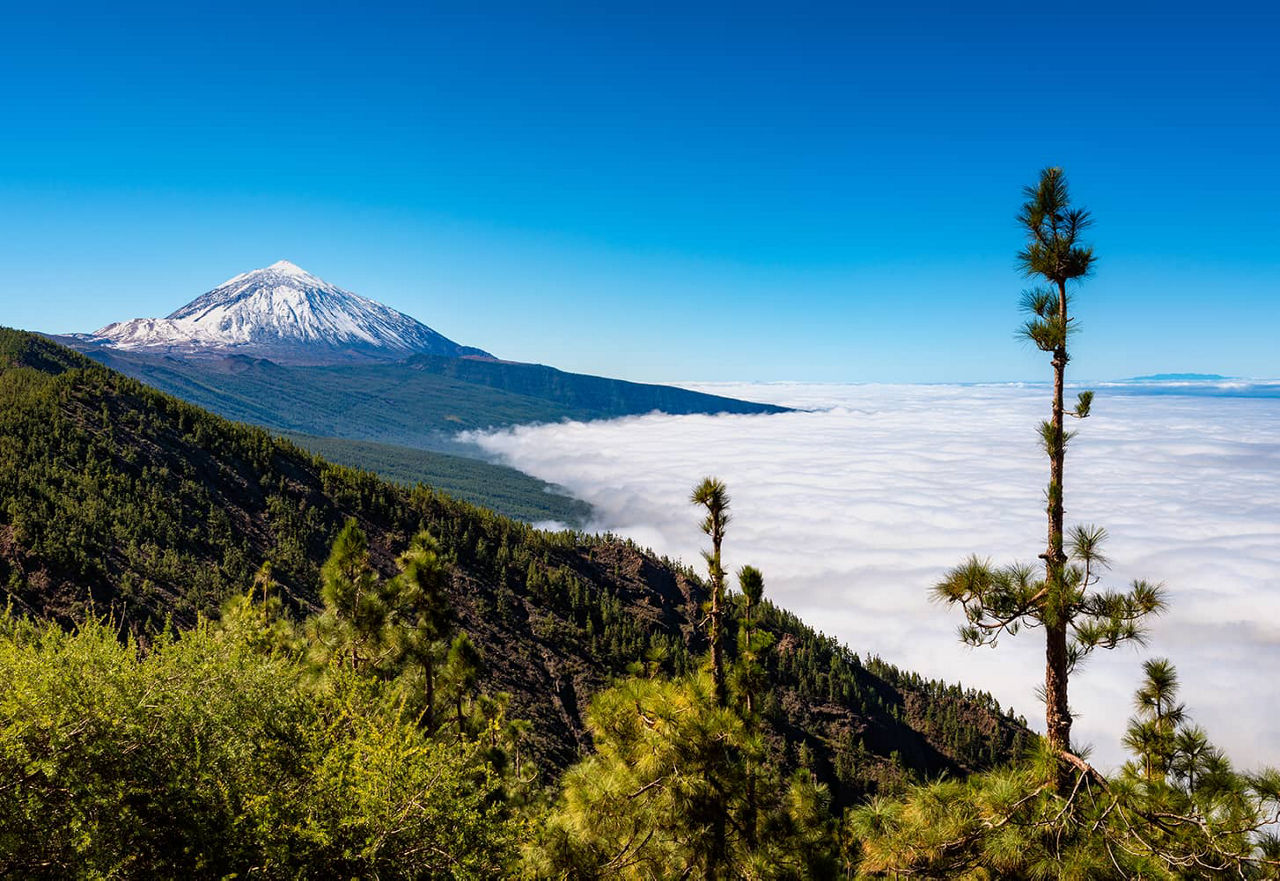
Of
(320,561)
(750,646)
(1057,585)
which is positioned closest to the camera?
(1057,585)

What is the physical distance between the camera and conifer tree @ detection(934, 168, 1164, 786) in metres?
7.89

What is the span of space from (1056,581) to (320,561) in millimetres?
138064

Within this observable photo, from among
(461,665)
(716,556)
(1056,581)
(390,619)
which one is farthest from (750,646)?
(390,619)

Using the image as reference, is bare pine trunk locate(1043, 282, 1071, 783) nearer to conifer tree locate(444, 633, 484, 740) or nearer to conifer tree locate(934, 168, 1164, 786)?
conifer tree locate(934, 168, 1164, 786)

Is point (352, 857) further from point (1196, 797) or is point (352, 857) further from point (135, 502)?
point (135, 502)

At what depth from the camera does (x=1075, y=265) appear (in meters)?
8.55

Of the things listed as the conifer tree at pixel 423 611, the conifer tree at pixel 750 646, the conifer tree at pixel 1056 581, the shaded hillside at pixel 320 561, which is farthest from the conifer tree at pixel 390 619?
the shaded hillside at pixel 320 561

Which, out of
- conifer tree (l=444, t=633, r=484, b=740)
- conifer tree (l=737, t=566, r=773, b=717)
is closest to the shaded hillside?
conifer tree (l=444, t=633, r=484, b=740)

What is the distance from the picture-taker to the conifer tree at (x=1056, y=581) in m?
7.89

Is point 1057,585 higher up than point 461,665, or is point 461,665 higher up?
point 1057,585

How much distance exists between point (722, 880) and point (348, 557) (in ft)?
52.0

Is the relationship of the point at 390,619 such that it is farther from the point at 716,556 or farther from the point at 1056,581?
the point at 1056,581

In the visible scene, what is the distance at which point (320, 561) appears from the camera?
125 m

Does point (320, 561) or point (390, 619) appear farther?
point (320, 561)
